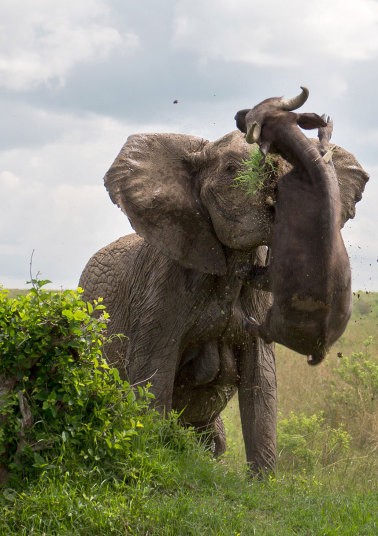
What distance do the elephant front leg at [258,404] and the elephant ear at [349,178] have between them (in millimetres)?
1419

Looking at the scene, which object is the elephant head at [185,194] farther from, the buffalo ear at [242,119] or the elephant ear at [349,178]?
the elephant ear at [349,178]

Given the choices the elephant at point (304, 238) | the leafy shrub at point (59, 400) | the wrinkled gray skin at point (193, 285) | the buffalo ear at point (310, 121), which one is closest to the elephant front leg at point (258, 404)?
the wrinkled gray skin at point (193, 285)

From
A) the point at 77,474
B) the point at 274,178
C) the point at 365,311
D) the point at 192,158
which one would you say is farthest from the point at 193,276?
the point at 365,311

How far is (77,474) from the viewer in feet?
25.4

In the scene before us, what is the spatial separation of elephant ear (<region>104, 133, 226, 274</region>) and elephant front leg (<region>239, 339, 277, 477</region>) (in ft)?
3.37

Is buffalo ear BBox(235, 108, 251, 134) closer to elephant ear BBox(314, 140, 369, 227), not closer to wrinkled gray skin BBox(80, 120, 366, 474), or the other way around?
wrinkled gray skin BBox(80, 120, 366, 474)

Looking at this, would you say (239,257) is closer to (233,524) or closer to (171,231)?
(171,231)

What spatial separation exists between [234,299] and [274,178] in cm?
171

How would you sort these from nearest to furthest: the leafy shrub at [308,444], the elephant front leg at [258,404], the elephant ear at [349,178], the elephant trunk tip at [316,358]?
the elephant trunk tip at [316,358] < the elephant ear at [349,178] < the elephant front leg at [258,404] < the leafy shrub at [308,444]

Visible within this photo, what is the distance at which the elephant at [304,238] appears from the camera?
7.51 meters

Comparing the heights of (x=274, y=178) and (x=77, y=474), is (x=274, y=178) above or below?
above

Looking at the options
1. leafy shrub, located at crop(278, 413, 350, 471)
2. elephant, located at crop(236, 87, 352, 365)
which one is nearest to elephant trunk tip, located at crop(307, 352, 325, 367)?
elephant, located at crop(236, 87, 352, 365)

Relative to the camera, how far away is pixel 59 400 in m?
7.98

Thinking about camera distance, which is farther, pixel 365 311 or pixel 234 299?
pixel 365 311
